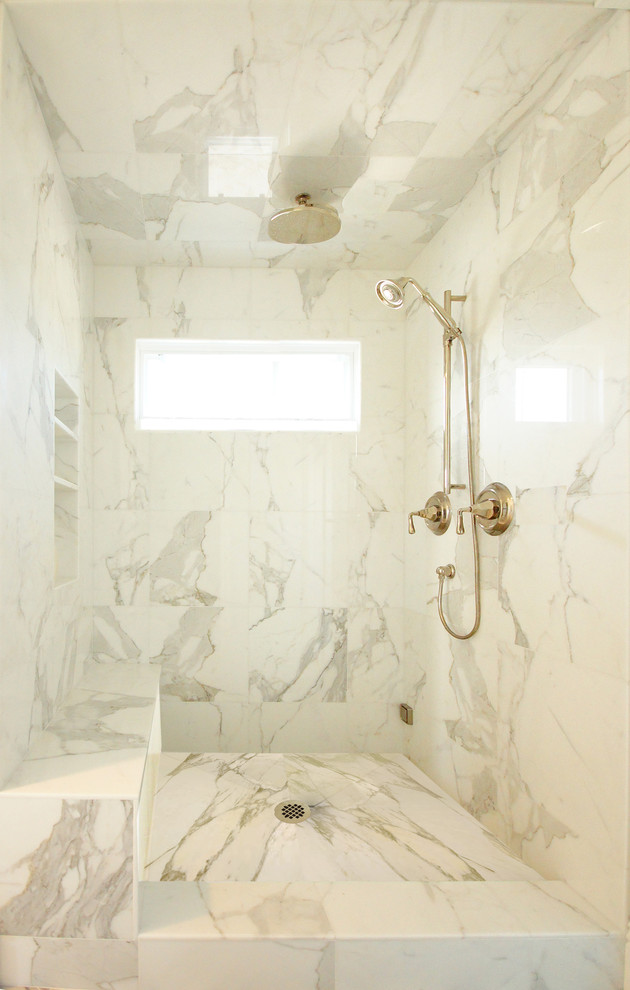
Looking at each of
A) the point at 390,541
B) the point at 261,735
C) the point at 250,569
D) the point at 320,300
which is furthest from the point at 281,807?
the point at 320,300

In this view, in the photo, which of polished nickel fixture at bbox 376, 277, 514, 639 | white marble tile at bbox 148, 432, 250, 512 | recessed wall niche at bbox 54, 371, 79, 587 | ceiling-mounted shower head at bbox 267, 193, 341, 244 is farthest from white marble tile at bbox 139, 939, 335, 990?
ceiling-mounted shower head at bbox 267, 193, 341, 244

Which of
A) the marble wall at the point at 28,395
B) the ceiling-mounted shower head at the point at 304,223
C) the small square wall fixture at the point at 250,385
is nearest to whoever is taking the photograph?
the marble wall at the point at 28,395

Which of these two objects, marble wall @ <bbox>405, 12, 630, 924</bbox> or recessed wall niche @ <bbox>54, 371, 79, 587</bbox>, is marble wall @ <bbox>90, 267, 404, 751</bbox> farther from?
marble wall @ <bbox>405, 12, 630, 924</bbox>

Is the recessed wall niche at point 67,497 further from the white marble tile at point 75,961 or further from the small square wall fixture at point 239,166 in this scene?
the white marble tile at point 75,961

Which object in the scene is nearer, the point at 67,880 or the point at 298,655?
the point at 67,880

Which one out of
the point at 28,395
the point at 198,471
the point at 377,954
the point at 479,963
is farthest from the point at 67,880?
the point at 198,471

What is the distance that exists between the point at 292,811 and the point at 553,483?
4.64 ft

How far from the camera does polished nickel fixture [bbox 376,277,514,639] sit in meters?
1.99

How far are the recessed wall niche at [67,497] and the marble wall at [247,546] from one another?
346mm

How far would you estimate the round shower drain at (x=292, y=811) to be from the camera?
7.00 ft

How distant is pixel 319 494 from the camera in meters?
2.98

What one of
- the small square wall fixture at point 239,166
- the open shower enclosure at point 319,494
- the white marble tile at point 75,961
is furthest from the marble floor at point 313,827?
the small square wall fixture at point 239,166

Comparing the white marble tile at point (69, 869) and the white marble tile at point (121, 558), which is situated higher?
the white marble tile at point (121, 558)

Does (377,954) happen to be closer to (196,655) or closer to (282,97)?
(196,655)
